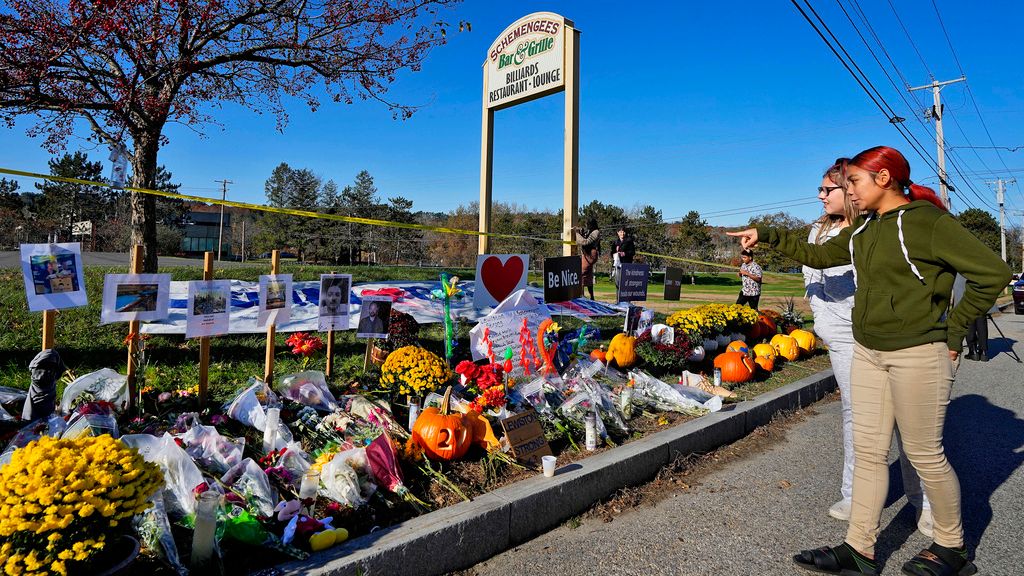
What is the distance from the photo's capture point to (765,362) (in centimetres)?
738

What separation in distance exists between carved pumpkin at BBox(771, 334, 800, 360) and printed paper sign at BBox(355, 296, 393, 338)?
598 cm

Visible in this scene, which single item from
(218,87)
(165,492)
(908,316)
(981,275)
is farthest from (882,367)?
(218,87)

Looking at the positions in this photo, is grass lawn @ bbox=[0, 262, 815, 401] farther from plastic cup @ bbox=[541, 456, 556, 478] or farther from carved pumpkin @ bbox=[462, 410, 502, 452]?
plastic cup @ bbox=[541, 456, 556, 478]

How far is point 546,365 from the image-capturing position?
17.9 ft

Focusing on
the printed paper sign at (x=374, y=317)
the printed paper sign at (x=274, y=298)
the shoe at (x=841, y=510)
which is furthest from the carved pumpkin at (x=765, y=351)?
the printed paper sign at (x=274, y=298)

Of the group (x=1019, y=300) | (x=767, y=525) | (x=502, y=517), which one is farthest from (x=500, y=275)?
(x=1019, y=300)

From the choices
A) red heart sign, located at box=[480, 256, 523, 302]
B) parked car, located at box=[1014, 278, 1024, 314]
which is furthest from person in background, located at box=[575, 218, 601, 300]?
parked car, located at box=[1014, 278, 1024, 314]

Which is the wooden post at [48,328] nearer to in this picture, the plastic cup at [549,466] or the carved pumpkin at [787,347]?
the plastic cup at [549,466]

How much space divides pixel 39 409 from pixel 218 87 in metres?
5.86

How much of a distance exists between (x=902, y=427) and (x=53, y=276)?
4.75 metres

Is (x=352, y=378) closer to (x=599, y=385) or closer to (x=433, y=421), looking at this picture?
(x=433, y=421)

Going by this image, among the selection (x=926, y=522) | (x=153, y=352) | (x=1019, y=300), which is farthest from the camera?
(x=1019, y=300)

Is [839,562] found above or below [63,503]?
below

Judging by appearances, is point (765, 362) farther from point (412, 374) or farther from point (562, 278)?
point (412, 374)
